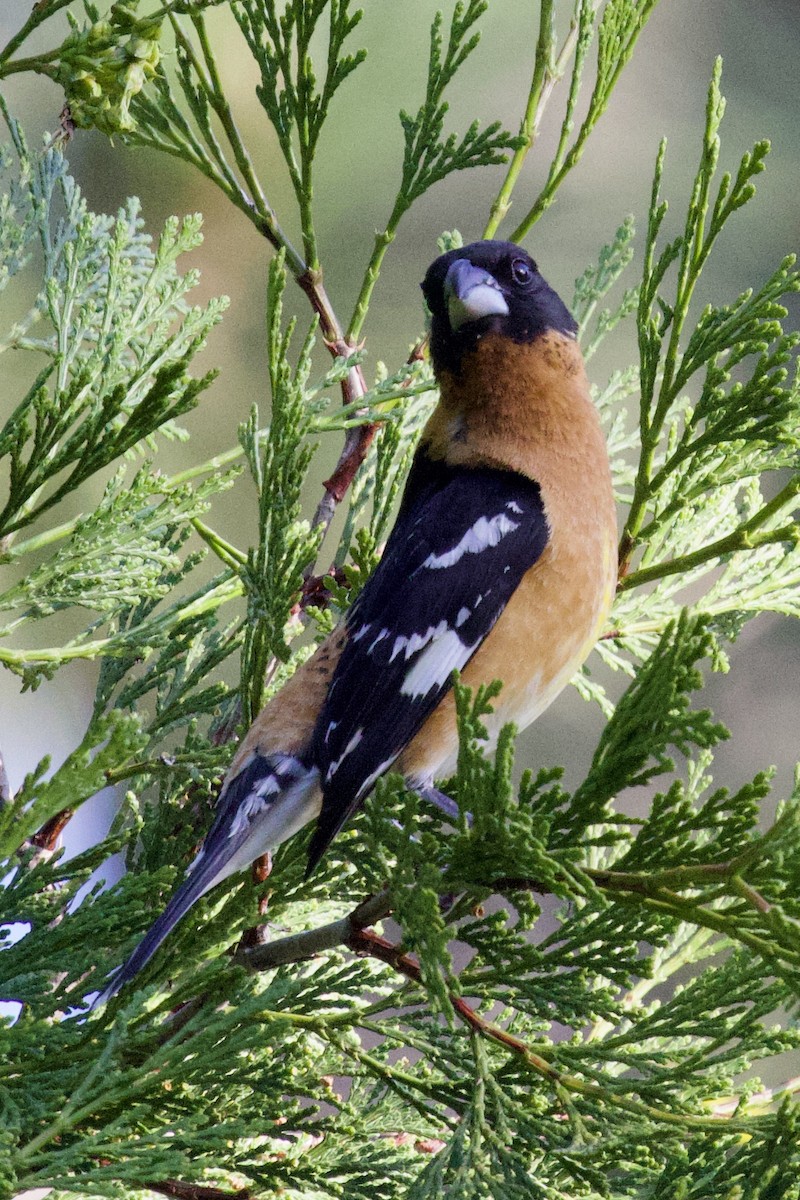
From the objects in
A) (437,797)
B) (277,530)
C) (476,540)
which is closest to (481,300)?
(476,540)

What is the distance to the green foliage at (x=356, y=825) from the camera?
1.26 meters

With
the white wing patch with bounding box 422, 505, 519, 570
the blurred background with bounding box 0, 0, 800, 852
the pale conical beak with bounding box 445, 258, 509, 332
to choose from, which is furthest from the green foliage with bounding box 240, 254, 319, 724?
the blurred background with bounding box 0, 0, 800, 852

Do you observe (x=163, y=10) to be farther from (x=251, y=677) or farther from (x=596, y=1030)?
(x=596, y=1030)

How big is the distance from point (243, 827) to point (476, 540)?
56 centimetres

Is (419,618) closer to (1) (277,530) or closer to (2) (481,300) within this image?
(1) (277,530)

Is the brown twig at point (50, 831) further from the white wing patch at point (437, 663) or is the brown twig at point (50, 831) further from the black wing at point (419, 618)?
the white wing patch at point (437, 663)

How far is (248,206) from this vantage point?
2111 millimetres

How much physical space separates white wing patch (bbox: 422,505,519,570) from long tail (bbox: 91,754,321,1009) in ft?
1.22

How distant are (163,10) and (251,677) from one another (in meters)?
0.85

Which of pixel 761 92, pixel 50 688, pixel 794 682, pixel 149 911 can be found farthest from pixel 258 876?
pixel 761 92

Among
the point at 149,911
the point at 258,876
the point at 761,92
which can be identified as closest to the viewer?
the point at 149,911

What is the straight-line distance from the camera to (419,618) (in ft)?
6.16

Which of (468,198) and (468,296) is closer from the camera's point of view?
(468,296)

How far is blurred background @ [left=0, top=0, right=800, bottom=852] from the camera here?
5.33 m
